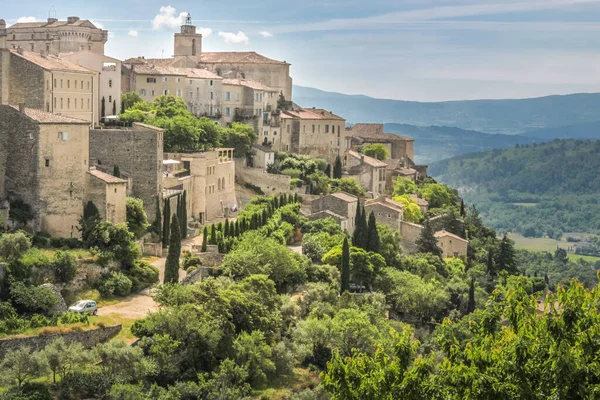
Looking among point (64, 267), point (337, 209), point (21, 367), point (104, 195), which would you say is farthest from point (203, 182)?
point (21, 367)

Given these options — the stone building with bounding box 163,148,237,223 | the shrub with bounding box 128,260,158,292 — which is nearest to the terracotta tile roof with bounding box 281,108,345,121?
the stone building with bounding box 163,148,237,223

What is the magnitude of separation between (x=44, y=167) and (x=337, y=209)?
3036cm

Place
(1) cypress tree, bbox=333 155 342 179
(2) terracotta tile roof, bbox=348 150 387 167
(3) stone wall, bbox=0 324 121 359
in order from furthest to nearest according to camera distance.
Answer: (2) terracotta tile roof, bbox=348 150 387 167, (1) cypress tree, bbox=333 155 342 179, (3) stone wall, bbox=0 324 121 359

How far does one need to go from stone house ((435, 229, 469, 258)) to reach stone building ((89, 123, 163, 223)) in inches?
1226

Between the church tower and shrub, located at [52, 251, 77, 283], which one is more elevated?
the church tower

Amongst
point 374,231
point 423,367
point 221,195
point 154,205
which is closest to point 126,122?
point 221,195

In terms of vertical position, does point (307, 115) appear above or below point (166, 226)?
above

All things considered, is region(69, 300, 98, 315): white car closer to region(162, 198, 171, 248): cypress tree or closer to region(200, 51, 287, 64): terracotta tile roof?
region(162, 198, 171, 248): cypress tree

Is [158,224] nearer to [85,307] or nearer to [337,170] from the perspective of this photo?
[85,307]

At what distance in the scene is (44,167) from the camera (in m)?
47.5

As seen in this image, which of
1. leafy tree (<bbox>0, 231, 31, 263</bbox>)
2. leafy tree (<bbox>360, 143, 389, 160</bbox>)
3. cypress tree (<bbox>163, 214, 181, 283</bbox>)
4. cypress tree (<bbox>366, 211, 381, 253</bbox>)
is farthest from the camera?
leafy tree (<bbox>360, 143, 389, 160</bbox>)

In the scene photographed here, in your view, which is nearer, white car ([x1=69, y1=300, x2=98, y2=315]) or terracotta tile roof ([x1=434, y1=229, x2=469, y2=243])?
white car ([x1=69, y1=300, x2=98, y2=315])

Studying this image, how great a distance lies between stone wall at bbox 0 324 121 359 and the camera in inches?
1478

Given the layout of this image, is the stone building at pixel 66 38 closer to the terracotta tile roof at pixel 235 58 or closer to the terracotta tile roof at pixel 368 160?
the terracotta tile roof at pixel 235 58
